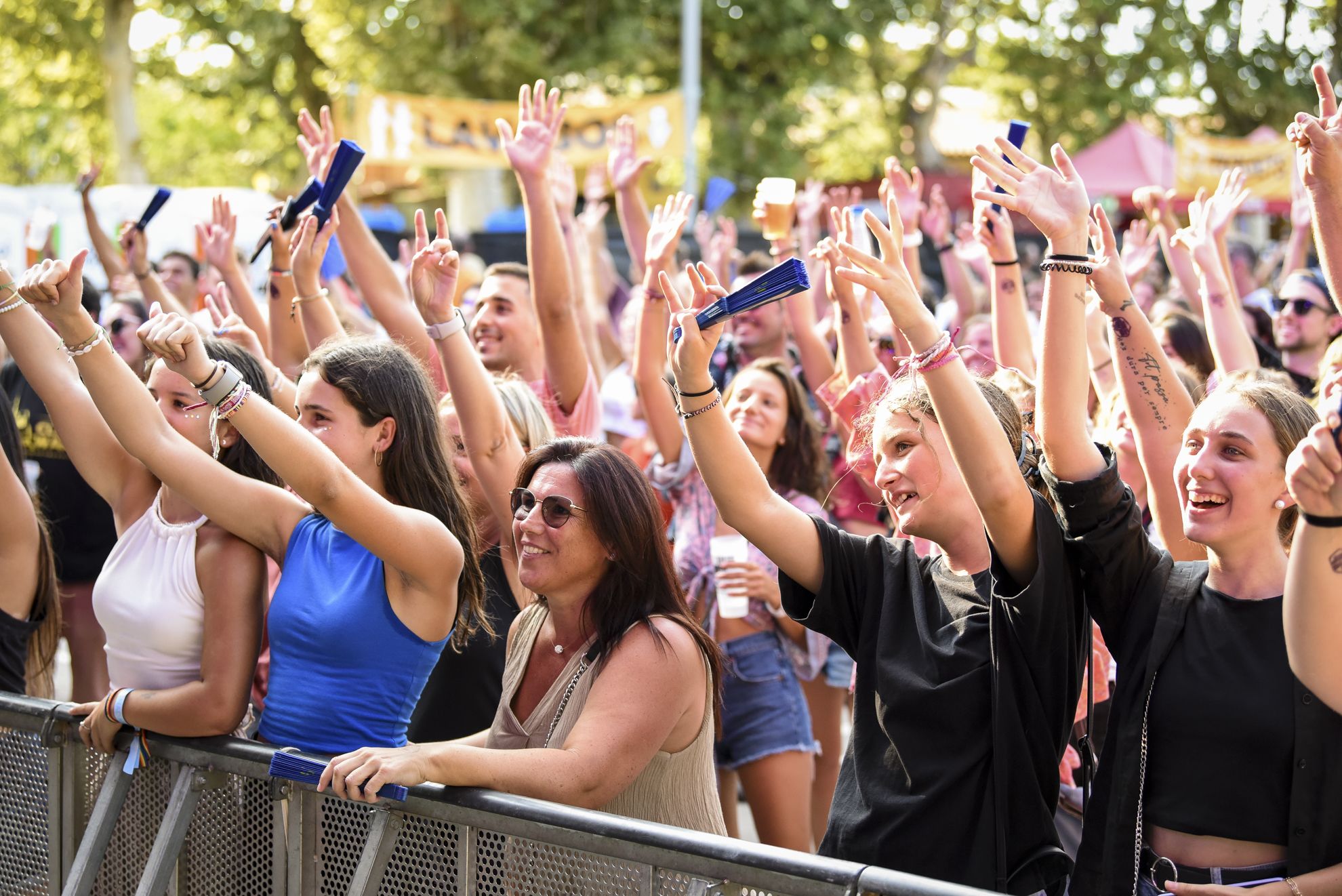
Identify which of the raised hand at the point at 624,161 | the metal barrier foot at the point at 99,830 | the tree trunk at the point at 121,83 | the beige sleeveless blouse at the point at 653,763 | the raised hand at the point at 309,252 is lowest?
the metal barrier foot at the point at 99,830

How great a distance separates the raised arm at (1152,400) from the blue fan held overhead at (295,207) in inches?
102

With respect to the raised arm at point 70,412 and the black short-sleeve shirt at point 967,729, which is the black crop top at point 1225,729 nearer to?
the black short-sleeve shirt at point 967,729

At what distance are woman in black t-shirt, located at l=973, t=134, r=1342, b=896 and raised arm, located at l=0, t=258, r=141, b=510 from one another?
2.20m

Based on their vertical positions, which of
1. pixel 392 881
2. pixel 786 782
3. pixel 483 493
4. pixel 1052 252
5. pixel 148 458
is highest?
pixel 1052 252

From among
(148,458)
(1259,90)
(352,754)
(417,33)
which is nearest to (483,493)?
(148,458)

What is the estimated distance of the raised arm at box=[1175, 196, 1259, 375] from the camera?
428cm

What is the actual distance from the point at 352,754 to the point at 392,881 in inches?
10.1

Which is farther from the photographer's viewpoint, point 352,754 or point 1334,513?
point 352,754

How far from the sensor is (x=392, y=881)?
2.53m

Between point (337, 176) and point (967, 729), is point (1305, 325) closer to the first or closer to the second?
point (967, 729)

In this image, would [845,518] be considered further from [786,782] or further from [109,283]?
[109,283]

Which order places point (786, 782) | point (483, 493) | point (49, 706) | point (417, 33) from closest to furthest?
point (49, 706) → point (483, 493) → point (786, 782) → point (417, 33)

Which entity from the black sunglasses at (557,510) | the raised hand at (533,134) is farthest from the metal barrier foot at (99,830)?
the raised hand at (533,134)

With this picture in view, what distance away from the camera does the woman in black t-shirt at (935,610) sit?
2.38m
